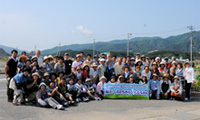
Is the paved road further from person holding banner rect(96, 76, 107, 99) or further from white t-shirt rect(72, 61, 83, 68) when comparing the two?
white t-shirt rect(72, 61, 83, 68)

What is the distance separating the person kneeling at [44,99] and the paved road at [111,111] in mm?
200

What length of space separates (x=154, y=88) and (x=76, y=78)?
12.1 ft

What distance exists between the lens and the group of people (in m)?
7.79

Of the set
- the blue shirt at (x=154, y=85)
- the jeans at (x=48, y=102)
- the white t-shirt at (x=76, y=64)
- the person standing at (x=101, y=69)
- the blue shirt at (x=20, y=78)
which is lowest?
the jeans at (x=48, y=102)

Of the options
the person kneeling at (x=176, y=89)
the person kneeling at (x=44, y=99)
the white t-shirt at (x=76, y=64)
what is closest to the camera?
the person kneeling at (x=44, y=99)

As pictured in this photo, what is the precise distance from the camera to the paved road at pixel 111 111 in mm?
6422

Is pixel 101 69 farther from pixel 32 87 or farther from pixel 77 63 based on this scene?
pixel 32 87

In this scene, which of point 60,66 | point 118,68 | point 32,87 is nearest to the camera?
point 32,87

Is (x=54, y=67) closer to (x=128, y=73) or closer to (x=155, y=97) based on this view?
(x=128, y=73)

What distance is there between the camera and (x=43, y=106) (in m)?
7.39

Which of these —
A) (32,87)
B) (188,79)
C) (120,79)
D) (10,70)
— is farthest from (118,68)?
(10,70)

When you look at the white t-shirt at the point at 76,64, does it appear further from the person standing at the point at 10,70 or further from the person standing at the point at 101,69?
the person standing at the point at 10,70

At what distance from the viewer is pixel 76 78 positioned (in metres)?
9.39

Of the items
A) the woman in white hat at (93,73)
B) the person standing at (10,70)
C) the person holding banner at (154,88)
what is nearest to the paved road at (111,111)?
the person standing at (10,70)
